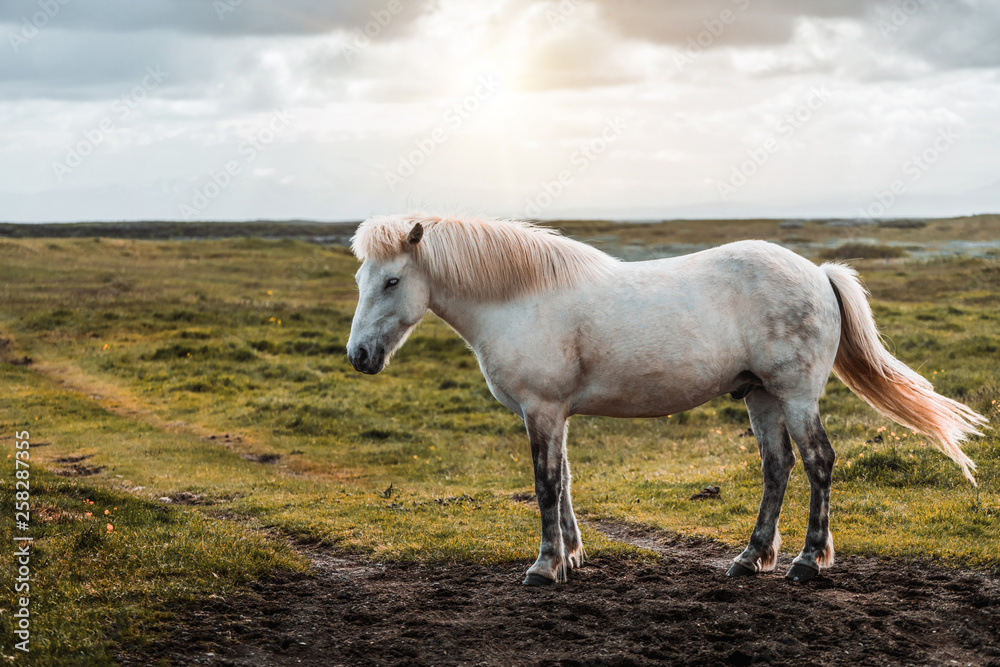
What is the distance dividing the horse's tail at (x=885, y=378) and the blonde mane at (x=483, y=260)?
7.61 ft

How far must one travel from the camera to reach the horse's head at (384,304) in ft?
22.2

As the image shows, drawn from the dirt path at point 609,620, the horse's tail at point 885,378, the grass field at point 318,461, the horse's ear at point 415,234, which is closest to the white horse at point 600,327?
the horse's ear at point 415,234

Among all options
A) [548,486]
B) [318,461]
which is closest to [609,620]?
[548,486]

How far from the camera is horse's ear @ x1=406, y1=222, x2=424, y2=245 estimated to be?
6754mm

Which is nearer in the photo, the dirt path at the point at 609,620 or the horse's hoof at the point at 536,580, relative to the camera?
A: the dirt path at the point at 609,620

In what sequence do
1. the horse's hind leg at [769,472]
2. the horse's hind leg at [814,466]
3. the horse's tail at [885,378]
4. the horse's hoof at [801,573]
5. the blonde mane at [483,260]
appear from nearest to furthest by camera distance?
the horse's hoof at [801,573], the horse's hind leg at [814,466], the blonde mane at [483,260], the horse's hind leg at [769,472], the horse's tail at [885,378]

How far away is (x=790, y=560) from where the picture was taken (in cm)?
751

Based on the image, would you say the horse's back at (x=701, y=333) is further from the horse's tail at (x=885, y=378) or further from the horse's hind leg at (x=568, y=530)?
the horse's hind leg at (x=568, y=530)

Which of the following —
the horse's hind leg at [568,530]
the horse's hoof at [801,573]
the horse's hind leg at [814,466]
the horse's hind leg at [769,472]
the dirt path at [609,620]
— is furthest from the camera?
the horse's hind leg at [568,530]

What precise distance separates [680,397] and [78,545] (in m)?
5.69

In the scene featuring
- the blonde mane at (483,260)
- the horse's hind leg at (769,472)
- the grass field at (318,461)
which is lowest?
the grass field at (318,461)

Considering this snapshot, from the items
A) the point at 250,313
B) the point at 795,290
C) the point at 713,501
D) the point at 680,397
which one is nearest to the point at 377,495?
the point at 713,501

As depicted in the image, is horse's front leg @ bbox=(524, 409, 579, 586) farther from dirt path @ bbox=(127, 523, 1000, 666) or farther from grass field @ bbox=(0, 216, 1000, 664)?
grass field @ bbox=(0, 216, 1000, 664)

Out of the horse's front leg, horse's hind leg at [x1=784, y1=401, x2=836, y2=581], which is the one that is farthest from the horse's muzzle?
horse's hind leg at [x1=784, y1=401, x2=836, y2=581]
